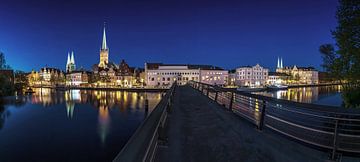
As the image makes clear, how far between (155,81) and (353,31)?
97646 millimetres

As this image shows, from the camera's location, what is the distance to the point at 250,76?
119 meters

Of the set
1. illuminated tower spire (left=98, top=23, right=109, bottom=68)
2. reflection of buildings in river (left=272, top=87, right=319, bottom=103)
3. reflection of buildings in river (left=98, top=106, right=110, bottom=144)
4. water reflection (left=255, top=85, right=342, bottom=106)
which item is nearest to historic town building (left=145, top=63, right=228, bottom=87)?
water reflection (left=255, top=85, right=342, bottom=106)

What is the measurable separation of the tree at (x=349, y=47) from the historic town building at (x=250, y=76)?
3895 inches

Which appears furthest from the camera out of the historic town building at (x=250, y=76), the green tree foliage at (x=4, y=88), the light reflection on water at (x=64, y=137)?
the historic town building at (x=250, y=76)

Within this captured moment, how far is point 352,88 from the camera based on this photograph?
20.9 meters

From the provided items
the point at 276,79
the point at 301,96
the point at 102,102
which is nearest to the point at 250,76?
the point at 276,79

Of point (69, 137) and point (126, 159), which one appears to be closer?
point (126, 159)

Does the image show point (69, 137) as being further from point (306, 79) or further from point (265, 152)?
point (306, 79)

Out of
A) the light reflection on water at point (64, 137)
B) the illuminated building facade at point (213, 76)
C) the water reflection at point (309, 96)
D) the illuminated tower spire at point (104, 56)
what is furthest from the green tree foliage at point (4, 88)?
the illuminated tower spire at point (104, 56)

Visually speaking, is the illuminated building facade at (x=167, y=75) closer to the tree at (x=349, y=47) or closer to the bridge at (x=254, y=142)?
the tree at (x=349, y=47)

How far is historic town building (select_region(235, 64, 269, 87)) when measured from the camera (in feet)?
390

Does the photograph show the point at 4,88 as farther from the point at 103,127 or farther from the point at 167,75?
the point at 167,75

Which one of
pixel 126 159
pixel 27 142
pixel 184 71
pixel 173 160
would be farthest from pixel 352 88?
pixel 184 71

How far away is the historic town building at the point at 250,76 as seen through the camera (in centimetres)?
11888
